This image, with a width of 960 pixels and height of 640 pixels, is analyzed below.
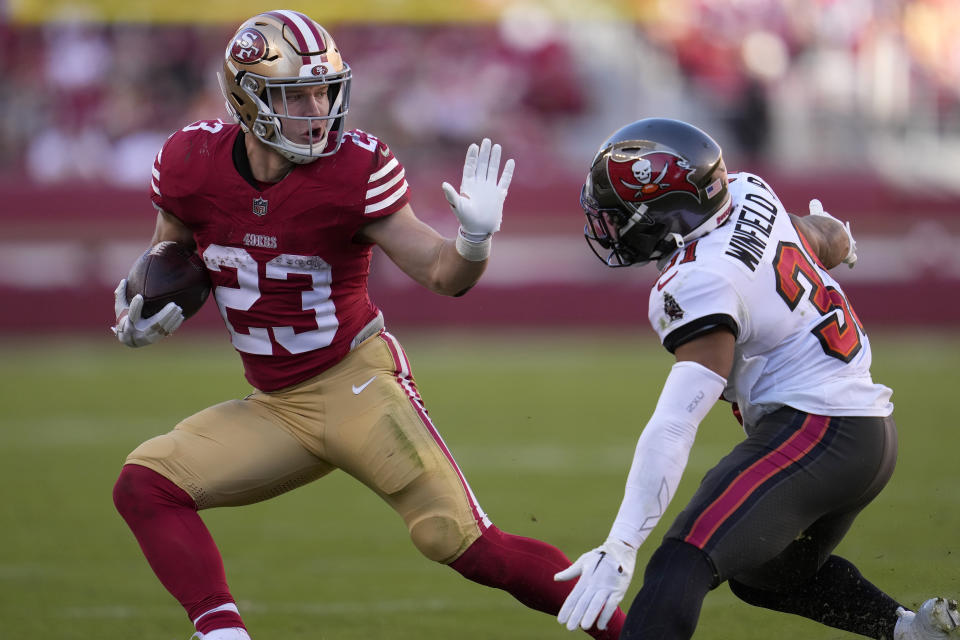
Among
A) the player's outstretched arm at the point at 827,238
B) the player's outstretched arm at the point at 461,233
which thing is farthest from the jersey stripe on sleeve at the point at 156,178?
the player's outstretched arm at the point at 827,238

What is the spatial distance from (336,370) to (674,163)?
113 cm

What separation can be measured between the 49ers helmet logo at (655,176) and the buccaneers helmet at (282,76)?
34.2 inches

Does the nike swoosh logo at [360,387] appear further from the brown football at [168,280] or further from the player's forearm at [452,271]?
the brown football at [168,280]

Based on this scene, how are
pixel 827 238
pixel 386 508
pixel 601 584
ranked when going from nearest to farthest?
1. pixel 601 584
2. pixel 827 238
3. pixel 386 508

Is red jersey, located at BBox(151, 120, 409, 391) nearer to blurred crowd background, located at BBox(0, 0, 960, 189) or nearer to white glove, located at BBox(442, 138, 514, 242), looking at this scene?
white glove, located at BBox(442, 138, 514, 242)

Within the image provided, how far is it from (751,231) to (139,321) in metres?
1.69

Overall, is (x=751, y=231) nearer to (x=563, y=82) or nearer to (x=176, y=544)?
(x=176, y=544)

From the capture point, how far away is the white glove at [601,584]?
2.90 metres

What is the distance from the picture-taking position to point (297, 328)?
3.64m

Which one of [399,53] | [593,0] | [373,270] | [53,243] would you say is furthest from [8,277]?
[593,0]

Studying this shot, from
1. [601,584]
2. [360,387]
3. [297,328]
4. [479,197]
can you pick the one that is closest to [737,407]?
[601,584]

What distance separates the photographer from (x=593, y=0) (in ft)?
44.2

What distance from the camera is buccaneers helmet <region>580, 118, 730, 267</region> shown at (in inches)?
127

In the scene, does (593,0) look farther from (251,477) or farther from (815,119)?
(251,477)
